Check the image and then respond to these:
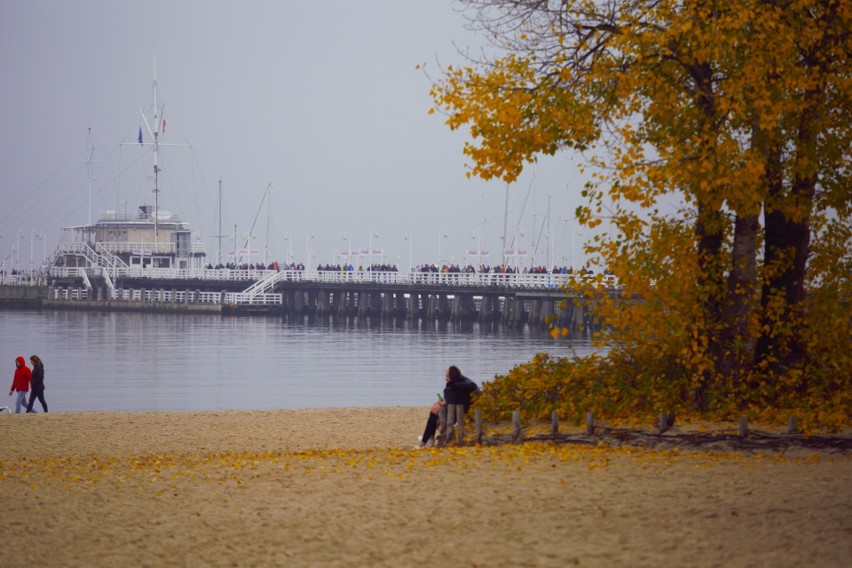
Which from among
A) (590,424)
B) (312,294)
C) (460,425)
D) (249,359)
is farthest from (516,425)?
(312,294)

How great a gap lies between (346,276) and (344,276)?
Answer: 22 cm

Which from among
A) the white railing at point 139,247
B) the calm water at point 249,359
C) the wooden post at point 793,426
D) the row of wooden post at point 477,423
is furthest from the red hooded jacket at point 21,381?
the white railing at point 139,247

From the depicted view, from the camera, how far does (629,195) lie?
1390cm

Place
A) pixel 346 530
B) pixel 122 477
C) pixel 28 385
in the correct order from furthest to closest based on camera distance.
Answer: pixel 28 385 < pixel 122 477 < pixel 346 530

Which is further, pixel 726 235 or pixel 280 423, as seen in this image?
pixel 280 423

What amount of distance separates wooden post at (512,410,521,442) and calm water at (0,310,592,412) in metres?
18.7

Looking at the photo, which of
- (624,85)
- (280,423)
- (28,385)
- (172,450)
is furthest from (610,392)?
(28,385)

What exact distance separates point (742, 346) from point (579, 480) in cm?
528

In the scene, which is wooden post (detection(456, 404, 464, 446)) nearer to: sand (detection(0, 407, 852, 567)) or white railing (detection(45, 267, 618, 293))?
sand (detection(0, 407, 852, 567))

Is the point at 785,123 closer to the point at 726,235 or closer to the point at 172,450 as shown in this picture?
the point at 726,235

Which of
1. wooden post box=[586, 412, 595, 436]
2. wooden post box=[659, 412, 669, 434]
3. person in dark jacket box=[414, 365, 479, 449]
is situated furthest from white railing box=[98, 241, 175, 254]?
wooden post box=[659, 412, 669, 434]

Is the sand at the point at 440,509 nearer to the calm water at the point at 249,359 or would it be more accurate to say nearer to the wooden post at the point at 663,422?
the wooden post at the point at 663,422

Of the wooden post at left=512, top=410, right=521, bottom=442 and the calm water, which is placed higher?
the wooden post at left=512, top=410, right=521, bottom=442

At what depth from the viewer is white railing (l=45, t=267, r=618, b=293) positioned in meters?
81.3
